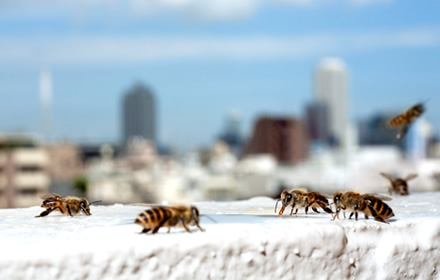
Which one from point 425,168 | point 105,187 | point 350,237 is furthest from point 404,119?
point 105,187

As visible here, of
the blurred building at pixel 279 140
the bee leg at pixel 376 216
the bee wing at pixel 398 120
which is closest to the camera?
the bee leg at pixel 376 216

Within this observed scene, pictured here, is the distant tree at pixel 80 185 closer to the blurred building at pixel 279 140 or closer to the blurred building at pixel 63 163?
the blurred building at pixel 63 163

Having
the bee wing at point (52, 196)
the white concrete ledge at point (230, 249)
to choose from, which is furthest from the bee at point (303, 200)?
the bee wing at point (52, 196)

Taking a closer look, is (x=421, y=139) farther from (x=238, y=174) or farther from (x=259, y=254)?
(x=259, y=254)

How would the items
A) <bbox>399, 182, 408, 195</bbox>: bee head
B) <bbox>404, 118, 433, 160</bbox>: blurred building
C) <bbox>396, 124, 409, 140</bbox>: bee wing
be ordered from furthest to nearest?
<bbox>404, 118, 433, 160</bbox>: blurred building < <bbox>396, 124, 409, 140</bbox>: bee wing < <bbox>399, 182, 408, 195</bbox>: bee head

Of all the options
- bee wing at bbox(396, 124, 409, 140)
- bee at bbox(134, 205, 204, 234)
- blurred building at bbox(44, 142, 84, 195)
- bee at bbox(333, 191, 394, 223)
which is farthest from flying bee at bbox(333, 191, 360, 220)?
blurred building at bbox(44, 142, 84, 195)

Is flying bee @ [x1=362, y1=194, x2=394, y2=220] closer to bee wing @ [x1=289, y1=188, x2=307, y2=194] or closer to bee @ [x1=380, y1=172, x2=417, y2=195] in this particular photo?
bee wing @ [x1=289, y1=188, x2=307, y2=194]
